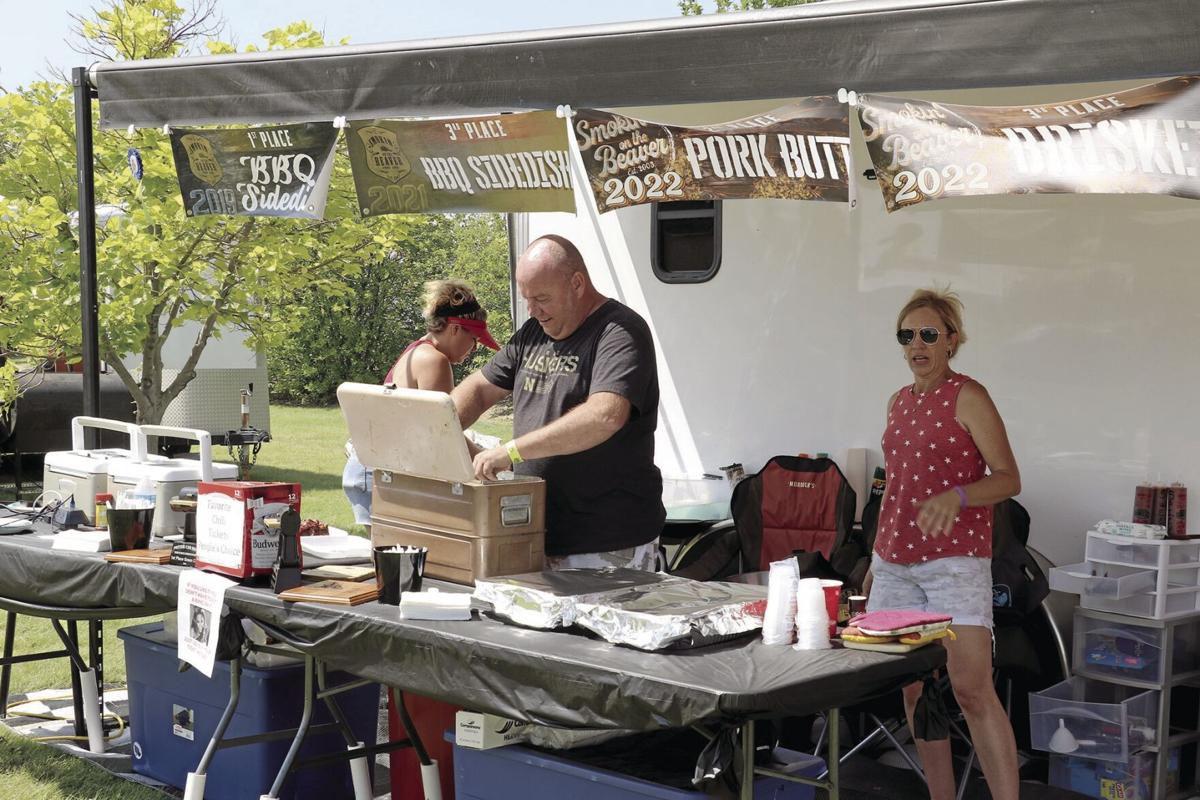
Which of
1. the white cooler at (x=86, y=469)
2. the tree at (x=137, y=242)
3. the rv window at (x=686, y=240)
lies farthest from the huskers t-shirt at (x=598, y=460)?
the tree at (x=137, y=242)

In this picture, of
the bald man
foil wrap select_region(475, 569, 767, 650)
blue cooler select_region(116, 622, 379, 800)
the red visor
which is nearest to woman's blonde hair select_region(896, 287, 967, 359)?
the bald man

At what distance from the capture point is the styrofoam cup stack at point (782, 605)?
9.65 ft

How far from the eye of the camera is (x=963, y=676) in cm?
379

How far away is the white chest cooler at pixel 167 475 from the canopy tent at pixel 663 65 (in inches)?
37.4

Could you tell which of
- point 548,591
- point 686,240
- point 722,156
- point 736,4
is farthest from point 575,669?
point 736,4

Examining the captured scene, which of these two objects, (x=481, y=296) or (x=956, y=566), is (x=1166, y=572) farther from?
(x=481, y=296)

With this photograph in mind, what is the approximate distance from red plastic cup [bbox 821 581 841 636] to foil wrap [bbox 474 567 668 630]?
0.55 metres

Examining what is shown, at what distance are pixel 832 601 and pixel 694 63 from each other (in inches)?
68.8

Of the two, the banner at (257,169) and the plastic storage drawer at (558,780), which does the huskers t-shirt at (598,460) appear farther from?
the banner at (257,169)

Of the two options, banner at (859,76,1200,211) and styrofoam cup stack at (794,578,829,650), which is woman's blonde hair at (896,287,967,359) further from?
styrofoam cup stack at (794,578,829,650)

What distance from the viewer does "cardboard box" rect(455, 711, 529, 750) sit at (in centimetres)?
329

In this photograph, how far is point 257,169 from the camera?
17.6 ft

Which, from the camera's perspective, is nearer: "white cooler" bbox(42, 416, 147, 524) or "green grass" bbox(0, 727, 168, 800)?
"green grass" bbox(0, 727, 168, 800)

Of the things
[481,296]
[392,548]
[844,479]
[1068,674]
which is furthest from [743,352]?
[481,296]
